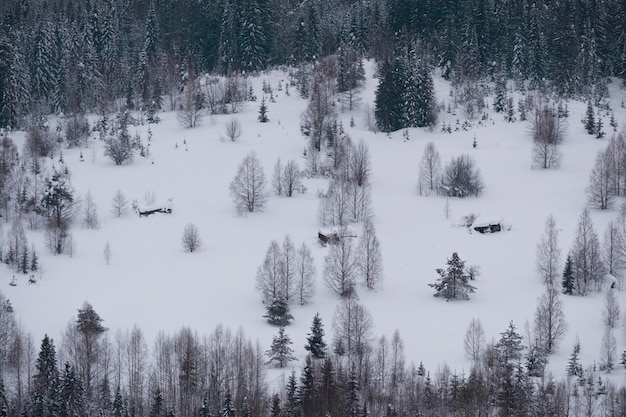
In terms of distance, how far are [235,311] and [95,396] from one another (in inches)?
Answer: 503

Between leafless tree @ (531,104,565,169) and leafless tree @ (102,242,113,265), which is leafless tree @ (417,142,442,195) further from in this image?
leafless tree @ (102,242,113,265)

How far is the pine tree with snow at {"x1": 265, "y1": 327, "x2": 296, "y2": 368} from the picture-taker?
5338cm

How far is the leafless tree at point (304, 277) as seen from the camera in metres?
62.0

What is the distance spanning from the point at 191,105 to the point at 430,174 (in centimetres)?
3168

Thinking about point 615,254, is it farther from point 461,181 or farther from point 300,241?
point 300,241

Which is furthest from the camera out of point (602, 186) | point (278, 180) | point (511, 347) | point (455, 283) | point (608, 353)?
point (278, 180)

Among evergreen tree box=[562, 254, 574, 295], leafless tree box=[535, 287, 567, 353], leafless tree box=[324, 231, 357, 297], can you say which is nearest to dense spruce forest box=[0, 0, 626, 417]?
leafless tree box=[535, 287, 567, 353]

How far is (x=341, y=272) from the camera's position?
205ft

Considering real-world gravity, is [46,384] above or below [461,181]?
below

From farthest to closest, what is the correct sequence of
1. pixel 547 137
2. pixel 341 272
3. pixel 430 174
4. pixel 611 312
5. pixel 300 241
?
pixel 547 137 < pixel 430 174 < pixel 300 241 < pixel 341 272 < pixel 611 312

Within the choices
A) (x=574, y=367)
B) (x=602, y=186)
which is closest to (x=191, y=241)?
(x=574, y=367)

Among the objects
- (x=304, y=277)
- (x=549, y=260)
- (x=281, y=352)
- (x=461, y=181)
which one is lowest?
(x=281, y=352)

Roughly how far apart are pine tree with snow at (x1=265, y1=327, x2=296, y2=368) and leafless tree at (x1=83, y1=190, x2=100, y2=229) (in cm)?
2615

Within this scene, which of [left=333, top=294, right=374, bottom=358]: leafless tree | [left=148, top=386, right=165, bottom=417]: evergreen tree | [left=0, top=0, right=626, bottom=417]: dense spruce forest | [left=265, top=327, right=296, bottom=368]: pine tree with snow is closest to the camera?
[left=148, top=386, right=165, bottom=417]: evergreen tree
